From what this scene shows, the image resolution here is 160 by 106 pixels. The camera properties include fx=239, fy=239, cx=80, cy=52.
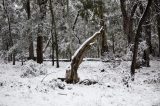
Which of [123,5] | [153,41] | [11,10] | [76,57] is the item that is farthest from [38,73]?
[153,41]

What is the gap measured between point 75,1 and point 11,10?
803 centimetres

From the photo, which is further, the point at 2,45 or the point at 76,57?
the point at 2,45

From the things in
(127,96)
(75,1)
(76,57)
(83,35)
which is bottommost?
(127,96)

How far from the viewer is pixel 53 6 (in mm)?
23656

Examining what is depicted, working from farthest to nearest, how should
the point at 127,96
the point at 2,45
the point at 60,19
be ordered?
the point at 2,45 → the point at 60,19 → the point at 127,96

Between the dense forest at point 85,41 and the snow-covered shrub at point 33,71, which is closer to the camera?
the dense forest at point 85,41

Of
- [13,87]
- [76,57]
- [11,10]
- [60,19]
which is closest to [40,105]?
[13,87]

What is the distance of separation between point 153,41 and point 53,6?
18.5m

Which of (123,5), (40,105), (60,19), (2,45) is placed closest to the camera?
(40,105)

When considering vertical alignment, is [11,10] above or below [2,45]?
above

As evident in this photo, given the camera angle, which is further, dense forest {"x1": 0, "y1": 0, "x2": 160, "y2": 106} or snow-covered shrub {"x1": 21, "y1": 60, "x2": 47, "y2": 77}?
snow-covered shrub {"x1": 21, "y1": 60, "x2": 47, "y2": 77}

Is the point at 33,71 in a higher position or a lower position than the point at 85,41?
lower

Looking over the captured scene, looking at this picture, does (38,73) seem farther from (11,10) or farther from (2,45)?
(2,45)

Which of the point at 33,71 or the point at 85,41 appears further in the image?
the point at 33,71
